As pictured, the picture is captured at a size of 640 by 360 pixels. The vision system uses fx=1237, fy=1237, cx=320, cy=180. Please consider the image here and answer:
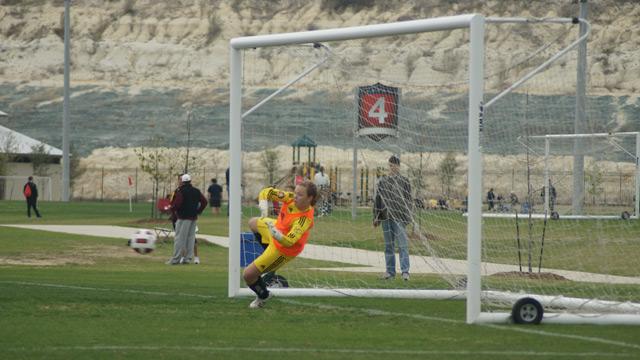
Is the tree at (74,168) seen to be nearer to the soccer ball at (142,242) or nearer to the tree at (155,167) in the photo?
the tree at (155,167)

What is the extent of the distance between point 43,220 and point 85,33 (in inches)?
3378

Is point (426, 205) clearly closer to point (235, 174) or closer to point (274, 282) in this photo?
point (274, 282)

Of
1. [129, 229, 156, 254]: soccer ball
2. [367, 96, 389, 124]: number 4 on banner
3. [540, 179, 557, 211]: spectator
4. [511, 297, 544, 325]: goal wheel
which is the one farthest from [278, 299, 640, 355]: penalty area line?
[540, 179, 557, 211]: spectator

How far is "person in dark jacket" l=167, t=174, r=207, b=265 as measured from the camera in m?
26.7

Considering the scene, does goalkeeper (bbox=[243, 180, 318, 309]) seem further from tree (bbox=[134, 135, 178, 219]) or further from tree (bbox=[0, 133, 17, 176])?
tree (bbox=[0, 133, 17, 176])

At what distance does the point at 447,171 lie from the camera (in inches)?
834

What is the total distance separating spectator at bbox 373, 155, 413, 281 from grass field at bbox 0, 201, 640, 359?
2952mm

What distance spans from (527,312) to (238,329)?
10.6 feet

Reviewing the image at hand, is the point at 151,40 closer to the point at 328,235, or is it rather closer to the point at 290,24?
the point at 290,24

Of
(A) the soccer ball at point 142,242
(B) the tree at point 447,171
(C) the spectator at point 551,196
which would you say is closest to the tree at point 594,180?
(C) the spectator at point 551,196

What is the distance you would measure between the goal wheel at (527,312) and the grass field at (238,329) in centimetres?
15

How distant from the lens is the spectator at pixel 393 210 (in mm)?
19266

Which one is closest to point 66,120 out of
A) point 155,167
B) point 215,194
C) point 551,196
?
point 215,194

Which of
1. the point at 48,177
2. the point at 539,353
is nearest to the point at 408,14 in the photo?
the point at 48,177
